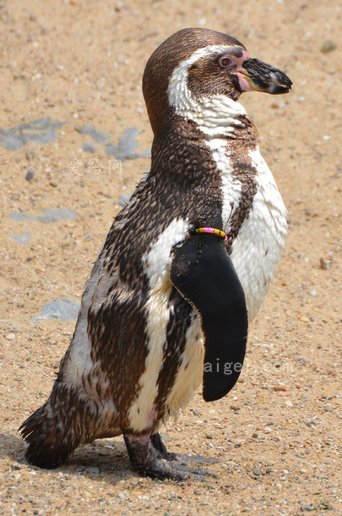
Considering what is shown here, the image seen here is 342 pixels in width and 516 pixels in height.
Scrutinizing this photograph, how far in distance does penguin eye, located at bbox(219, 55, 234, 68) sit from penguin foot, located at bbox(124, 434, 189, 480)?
1499mm

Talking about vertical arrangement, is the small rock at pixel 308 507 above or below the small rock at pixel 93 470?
above

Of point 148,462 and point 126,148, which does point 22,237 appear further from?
point 148,462

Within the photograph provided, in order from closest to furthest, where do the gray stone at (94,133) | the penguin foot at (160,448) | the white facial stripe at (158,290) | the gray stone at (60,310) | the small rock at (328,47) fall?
the white facial stripe at (158,290), the penguin foot at (160,448), the gray stone at (60,310), the gray stone at (94,133), the small rock at (328,47)

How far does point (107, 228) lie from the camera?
690cm

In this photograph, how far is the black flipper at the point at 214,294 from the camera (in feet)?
12.2

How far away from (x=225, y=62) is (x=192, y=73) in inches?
6.8

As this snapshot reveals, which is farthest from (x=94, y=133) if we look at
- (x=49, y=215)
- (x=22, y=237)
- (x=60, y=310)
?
(x=60, y=310)

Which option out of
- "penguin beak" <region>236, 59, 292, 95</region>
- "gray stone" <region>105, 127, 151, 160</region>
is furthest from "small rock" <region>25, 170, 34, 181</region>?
"penguin beak" <region>236, 59, 292, 95</region>

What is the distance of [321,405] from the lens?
514 cm

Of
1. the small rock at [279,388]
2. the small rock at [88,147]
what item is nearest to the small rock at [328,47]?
the small rock at [88,147]

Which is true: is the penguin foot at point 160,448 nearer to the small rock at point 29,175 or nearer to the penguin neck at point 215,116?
the penguin neck at point 215,116

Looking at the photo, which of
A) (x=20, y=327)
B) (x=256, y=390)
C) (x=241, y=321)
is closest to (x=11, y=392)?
(x=20, y=327)

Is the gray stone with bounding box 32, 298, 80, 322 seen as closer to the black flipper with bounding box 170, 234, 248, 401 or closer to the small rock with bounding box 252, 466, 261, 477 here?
the small rock with bounding box 252, 466, 261, 477

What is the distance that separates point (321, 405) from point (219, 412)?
0.53m
